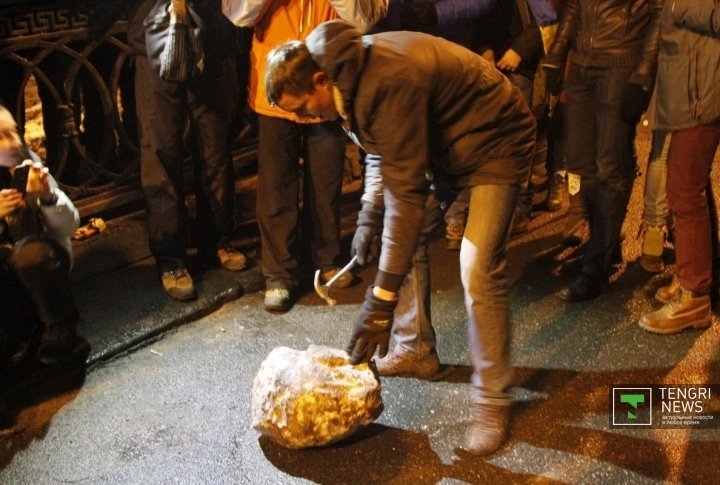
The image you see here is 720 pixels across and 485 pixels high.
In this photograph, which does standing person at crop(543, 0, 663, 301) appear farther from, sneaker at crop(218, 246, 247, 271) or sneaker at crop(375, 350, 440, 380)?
sneaker at crop(218, 246, 247, 271)

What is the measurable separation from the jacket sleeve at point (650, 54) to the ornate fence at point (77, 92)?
9.50ft

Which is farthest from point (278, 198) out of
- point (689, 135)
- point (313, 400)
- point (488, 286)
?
point (689, 135)

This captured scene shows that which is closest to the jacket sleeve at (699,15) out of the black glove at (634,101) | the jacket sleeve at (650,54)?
the jacket sleeve at (650,54)

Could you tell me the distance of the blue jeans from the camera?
301 cm

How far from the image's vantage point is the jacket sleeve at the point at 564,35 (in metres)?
4.25

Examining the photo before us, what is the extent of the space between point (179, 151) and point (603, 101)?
227cm

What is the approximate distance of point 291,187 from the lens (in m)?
4.30

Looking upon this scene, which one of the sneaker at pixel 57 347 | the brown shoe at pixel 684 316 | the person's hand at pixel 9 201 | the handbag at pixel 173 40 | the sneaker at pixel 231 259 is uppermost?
the handbag at pixel 173 40

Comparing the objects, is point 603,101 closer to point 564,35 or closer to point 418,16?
point 564,35

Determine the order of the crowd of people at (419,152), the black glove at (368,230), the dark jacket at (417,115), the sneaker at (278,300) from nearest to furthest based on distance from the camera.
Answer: the dark jacket at (417,115) → the crowd of people at (419,152) → the black glove at (368,230) → the sneaker at (278,300)

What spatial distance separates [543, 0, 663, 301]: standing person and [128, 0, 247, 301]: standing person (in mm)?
1864

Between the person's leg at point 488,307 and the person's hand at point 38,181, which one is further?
the person's hand at point 38,181

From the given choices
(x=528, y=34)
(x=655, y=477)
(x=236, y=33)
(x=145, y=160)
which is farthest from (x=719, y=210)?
(x=145, y=160)

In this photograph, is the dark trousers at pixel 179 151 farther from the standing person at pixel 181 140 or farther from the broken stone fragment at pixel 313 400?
the broken stone fragment at pixel 313 400
